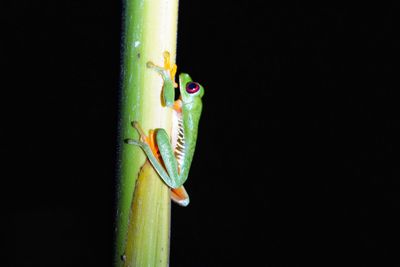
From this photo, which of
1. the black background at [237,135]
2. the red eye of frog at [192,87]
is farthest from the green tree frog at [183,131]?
the black background at [237,135]

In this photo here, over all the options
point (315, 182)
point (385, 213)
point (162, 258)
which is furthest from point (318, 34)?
A: point (162, 258)

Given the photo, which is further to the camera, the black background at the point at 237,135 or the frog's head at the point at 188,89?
the black background at the point at 237,135

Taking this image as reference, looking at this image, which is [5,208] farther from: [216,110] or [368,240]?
[368,240]

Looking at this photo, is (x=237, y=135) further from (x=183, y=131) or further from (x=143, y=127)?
(x=143, y=127)

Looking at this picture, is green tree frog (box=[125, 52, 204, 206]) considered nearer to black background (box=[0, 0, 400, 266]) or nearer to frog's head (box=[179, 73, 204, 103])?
frog's head (box=[179, 73, 204, 103])

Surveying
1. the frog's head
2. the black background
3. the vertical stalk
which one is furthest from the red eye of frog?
the black background

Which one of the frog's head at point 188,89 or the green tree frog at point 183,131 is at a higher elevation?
the frog's head at point 188,89

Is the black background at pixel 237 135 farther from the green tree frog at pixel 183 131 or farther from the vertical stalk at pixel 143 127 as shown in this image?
the vertical stalk at pixel 143 127
